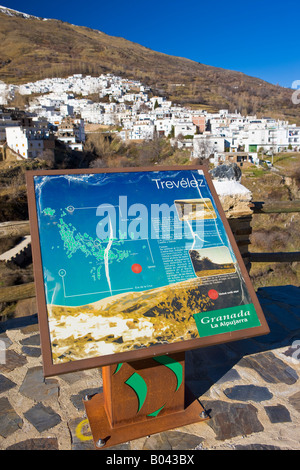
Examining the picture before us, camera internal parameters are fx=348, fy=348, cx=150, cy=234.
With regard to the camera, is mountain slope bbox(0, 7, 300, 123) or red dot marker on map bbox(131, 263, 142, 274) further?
mountain slope bbox(0, 7, 300, 123)

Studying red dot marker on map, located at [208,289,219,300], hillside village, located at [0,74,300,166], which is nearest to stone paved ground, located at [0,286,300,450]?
red dot marker on map, located at [208,289,219,300]

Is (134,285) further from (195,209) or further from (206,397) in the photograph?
(206,397)

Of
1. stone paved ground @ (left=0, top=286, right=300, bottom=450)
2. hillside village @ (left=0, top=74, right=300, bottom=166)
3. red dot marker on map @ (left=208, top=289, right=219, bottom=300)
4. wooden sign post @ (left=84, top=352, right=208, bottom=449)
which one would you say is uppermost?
hillside village @ (left=0, top=74, right=300, bottom=166)

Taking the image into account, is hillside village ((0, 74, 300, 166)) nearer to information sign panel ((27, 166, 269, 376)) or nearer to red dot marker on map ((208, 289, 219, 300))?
information sign panel ((27, 166, 269, 376))

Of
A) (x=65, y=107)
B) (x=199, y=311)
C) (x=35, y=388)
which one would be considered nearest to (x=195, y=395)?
(x=199, y=311)

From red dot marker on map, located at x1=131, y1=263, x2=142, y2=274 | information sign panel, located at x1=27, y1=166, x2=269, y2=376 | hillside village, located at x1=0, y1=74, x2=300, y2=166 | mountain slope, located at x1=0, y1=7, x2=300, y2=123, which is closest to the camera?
information sign panel, located at x1=27, y1=166, x2=269, y2=376

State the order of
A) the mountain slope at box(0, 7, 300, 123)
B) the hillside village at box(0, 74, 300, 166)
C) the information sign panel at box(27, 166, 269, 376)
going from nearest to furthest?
the information sign panel at box(27, 166, 269, 376)
the hillside village at box(0, 74, 300, 166)
the mountain slope at box(0, 7, 300, 123)

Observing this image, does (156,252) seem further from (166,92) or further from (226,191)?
(166,92)

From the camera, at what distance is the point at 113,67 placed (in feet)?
379

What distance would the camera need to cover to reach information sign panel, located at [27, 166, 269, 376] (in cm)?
178

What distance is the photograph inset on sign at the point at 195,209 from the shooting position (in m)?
2.27

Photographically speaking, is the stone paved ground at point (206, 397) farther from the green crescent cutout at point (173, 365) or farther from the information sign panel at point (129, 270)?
the information sign panel at point (129, 270)

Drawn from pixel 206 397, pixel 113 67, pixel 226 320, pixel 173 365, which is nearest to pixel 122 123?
pixel 113 67
